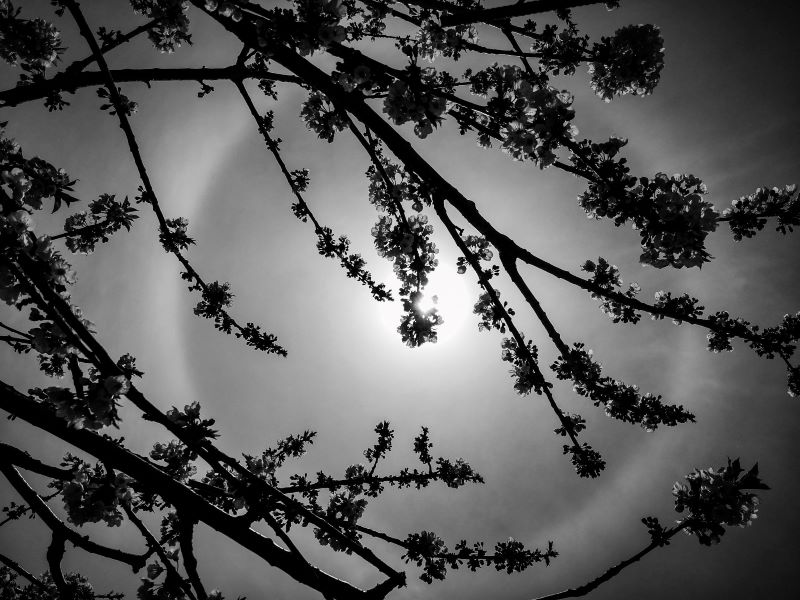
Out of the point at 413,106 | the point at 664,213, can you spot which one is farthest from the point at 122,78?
the point at 664,213

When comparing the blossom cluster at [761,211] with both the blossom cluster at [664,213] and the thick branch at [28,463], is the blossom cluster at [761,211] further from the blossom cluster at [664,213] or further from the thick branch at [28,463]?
the thick branch at [28,463]

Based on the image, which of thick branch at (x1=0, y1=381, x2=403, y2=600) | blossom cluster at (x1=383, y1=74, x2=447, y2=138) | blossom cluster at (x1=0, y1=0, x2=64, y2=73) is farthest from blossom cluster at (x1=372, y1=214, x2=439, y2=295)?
blossom cluster at (x1=0, y1=0, x2=64, y2=73)

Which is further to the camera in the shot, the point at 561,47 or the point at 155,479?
the point at 561,47

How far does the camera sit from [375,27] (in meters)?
8.62

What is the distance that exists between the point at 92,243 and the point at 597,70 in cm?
1088

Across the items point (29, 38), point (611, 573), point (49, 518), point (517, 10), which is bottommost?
point (611, 573)

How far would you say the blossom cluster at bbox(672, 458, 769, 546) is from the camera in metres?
4.22

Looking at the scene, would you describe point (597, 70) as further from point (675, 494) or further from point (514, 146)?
point (675, 494)

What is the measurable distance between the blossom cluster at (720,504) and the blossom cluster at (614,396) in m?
1.22

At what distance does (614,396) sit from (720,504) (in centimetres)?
148

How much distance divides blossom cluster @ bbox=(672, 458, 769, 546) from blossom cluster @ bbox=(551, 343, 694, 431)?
1.22 m

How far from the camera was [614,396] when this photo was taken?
508cm

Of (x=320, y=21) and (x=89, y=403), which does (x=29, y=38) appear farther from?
(x=89, y=403)

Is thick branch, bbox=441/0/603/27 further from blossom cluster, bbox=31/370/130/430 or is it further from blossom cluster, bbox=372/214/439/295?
blossom cluster, bbox=31/370/130/430
